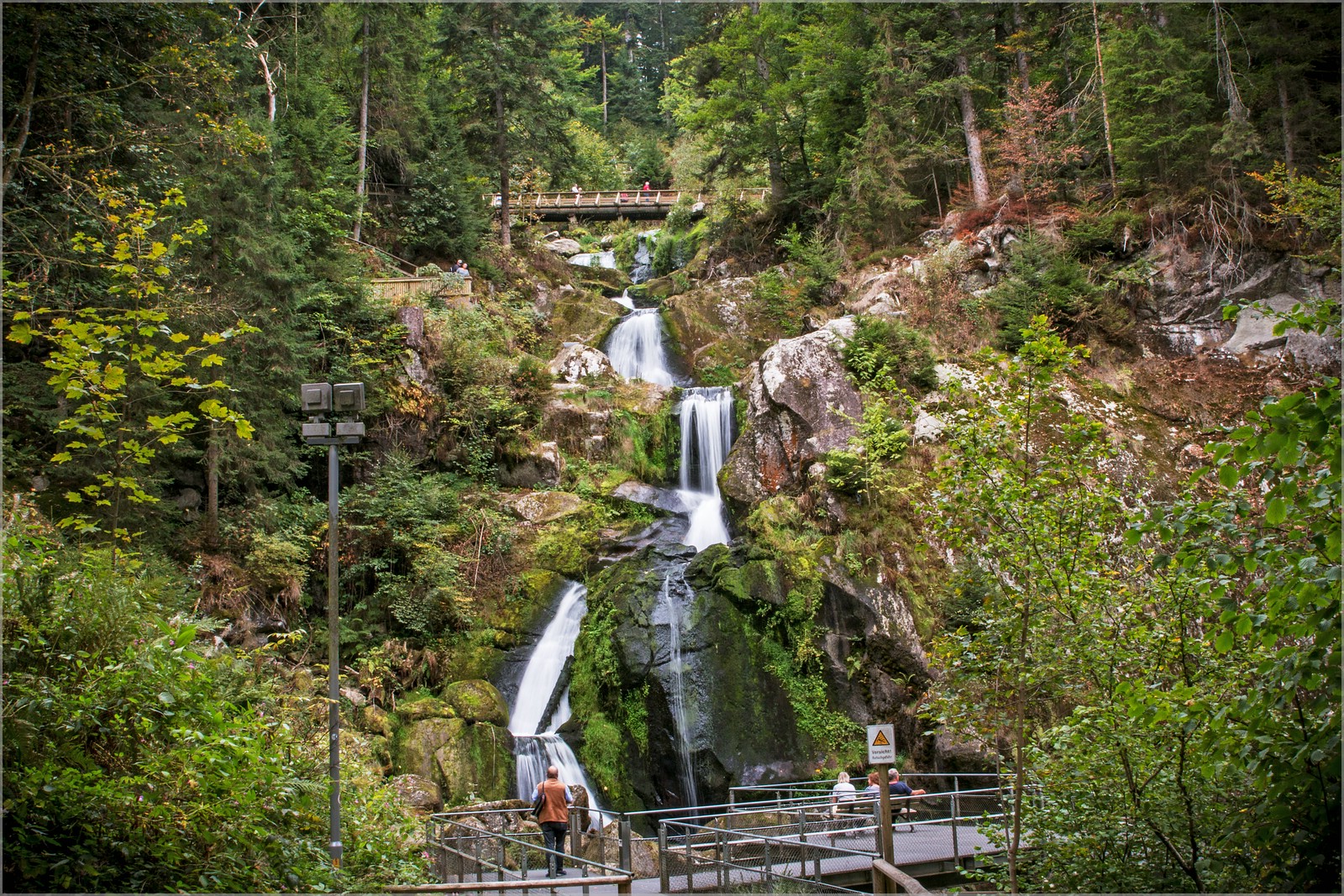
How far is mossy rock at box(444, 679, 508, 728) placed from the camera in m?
15.3

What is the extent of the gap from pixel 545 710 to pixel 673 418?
8942mm

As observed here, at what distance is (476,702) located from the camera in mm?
15531

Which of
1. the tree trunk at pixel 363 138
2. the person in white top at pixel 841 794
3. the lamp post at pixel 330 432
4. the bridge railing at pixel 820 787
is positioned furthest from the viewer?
the tree trunk at pixel 363 138

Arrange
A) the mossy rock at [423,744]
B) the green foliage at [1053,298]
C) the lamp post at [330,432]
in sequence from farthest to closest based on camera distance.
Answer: the green foliage at [1053,298]
the mossy rock at [423,744]
the lamp post at [330,432]

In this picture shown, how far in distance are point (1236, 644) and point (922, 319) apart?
52.4 ft

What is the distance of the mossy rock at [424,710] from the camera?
15008 mm

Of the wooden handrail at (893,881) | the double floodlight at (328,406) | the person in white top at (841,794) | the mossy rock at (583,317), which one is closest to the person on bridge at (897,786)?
the person in white top at (841,794)

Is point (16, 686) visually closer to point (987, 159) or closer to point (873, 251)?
point (873, 251)

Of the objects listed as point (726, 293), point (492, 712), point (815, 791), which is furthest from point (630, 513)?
point (726, 293)

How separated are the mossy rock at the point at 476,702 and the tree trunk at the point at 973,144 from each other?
62.9 feet

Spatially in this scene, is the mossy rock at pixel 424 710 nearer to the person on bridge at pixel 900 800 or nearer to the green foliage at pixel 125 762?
the green foliage at pixel 125 762

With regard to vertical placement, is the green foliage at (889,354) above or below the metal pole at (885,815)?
above

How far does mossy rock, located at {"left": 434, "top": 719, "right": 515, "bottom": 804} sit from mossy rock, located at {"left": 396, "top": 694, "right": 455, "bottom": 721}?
10.6 inches

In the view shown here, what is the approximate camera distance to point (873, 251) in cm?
2547
